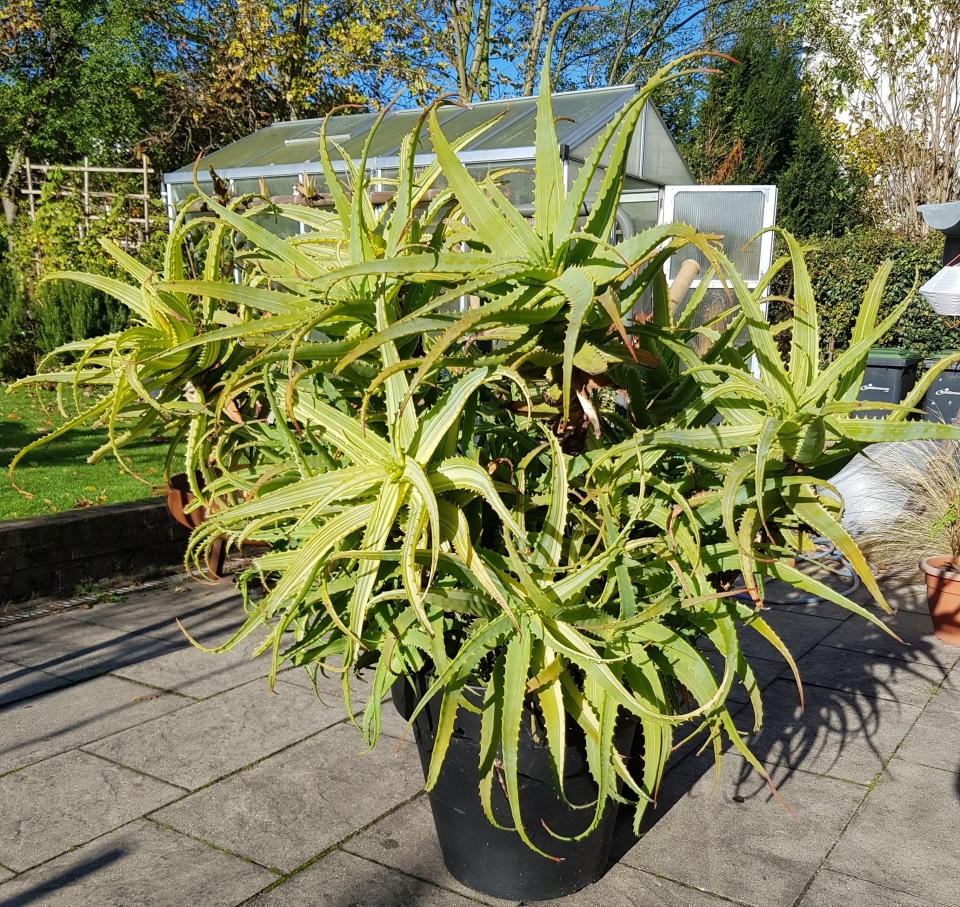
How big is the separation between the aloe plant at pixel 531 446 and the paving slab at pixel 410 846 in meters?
0.66

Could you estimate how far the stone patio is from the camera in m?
2.48

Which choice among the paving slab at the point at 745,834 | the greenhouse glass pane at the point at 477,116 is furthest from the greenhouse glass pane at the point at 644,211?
the paving slab at the point at 745,834

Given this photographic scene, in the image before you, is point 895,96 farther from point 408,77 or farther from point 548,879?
point 548,879

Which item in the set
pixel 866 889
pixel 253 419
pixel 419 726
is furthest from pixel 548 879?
pixel 253 419

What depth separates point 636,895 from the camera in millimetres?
2461

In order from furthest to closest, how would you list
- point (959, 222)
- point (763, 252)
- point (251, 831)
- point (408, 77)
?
point (408, 77), point (763, 252), point (959, 222), point (251, 831)

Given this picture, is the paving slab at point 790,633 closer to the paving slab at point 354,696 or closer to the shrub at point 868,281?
the paving slab at point 354,696

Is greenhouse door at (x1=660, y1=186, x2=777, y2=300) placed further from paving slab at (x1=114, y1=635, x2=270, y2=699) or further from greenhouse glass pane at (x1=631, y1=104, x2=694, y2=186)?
paving slab at (x1=114, y1=635, x2=270, y2=699)

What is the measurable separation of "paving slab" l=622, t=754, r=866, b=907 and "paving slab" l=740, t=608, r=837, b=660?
122cm

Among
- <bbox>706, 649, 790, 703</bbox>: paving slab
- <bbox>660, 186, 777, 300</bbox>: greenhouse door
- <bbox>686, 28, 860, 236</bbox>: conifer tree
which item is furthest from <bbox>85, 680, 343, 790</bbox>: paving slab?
<bbox>686, 28, 860, 236</bbox>: conifer tree

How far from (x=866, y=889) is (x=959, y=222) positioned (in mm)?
5714

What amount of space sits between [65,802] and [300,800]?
734mm

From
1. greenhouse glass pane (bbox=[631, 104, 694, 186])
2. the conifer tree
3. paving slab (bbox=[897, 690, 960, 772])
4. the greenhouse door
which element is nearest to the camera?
paving slab (bbox=[897, 690, 960, 772])

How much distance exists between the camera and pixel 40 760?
10.2 ft
